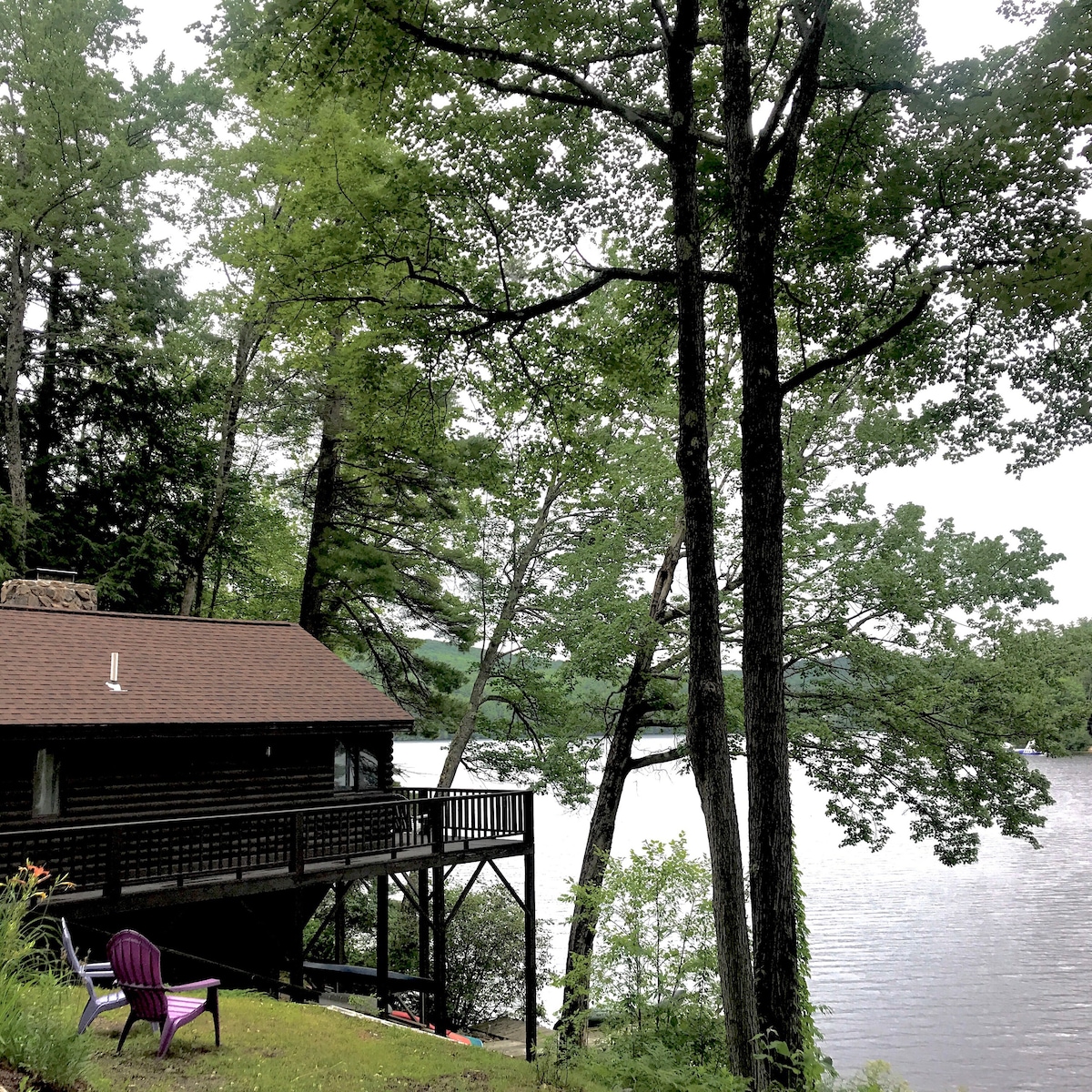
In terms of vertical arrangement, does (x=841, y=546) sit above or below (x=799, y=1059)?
above

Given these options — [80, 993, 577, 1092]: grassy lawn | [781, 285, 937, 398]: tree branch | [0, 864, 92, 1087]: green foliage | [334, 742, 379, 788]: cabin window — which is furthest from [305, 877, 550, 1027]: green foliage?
[781, 285, 937, 398]: tree branch

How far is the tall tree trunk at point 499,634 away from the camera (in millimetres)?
24234

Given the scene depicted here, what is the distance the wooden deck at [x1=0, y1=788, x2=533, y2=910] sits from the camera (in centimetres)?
1161

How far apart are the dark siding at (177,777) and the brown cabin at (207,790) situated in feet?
0.08

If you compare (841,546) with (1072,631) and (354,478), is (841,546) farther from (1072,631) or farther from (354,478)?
(354,478)

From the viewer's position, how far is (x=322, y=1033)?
392 inches

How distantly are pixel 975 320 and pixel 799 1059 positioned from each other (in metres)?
8.18

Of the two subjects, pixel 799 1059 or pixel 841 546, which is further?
pixel 841 546

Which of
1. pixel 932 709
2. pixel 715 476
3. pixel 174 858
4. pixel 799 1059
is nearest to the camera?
pixel 799 1059

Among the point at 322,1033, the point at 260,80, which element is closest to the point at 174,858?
the point at 322,1033

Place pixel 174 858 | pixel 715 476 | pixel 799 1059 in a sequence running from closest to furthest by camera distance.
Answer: pixel 799 1059
pixel 174 858
pixel 715 476

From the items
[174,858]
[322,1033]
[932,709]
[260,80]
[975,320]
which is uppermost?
[260,80]

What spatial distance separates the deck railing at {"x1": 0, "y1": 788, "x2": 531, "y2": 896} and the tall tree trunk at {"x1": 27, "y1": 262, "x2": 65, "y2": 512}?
1337 cm

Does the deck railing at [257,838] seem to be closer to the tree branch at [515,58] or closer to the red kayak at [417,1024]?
the red kayak at [417,1024]
